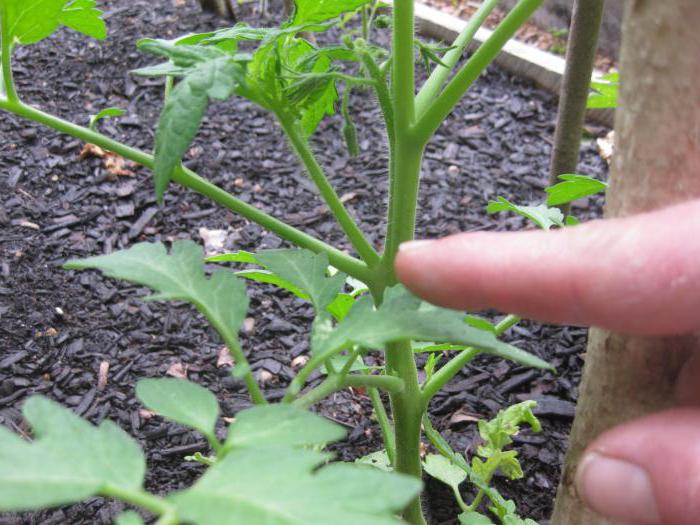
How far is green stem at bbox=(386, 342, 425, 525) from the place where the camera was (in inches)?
36.6

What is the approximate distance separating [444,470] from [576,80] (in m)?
0.93

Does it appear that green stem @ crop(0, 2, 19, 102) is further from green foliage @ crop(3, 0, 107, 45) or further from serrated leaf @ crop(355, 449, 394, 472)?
serrated leaf @ crop(355, 449, 394, 472)

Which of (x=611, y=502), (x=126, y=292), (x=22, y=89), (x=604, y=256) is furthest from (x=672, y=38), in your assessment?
(x=22, y=89)

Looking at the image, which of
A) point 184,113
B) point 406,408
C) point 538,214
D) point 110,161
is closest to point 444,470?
point 406,408

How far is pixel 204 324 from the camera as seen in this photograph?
5.74 feet

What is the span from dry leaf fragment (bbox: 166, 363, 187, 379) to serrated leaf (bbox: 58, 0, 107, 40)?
0.79 metres

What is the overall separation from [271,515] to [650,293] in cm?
33

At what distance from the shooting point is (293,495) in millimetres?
456

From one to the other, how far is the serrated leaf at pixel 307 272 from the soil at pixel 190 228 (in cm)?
75

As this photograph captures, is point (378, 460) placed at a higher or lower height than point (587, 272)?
lower

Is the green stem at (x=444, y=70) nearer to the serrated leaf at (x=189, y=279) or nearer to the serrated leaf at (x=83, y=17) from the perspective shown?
the serrated leaf at (x=189, y=279)

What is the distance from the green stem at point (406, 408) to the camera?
93cm

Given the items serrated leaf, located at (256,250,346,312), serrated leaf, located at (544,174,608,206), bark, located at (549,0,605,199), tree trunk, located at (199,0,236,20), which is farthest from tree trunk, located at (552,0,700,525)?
tree trunk, located at (199,0,236,20)

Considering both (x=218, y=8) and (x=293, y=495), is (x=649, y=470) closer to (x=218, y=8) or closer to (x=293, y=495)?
(x=293, y=495)
